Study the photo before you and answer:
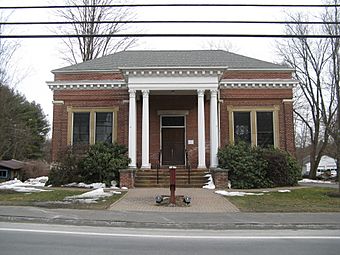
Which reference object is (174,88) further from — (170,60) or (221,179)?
(221,179)

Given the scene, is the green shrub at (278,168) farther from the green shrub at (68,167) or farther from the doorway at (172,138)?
the green shrub at (68,167)

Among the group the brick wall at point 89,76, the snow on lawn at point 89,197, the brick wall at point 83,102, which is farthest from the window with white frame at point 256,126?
the snow on lawn at point 89,197

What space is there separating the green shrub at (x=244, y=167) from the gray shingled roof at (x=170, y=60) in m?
6.36

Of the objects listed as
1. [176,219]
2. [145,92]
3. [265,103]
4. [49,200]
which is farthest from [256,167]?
[49,200]

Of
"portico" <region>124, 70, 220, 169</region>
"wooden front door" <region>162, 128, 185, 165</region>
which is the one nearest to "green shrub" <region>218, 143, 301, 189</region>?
"portico" <region>124, 70, 220, 169</region>

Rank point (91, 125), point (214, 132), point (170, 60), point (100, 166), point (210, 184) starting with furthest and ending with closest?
point (170, 60) → point (91, 125) → point (214, 132) → point (100, 166) → point (210, 184)

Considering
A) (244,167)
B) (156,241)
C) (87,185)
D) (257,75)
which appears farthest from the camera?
(257,75)

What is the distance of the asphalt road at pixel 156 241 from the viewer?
263 inches

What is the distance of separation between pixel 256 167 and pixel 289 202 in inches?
225

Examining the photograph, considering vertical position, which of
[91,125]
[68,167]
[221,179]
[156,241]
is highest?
[91,125]

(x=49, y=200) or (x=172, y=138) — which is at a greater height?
(x=172, y=138)

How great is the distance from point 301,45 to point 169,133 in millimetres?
18498

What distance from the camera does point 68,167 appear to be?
1964 cm

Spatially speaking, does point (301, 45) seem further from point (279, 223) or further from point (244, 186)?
point (279, 223)
